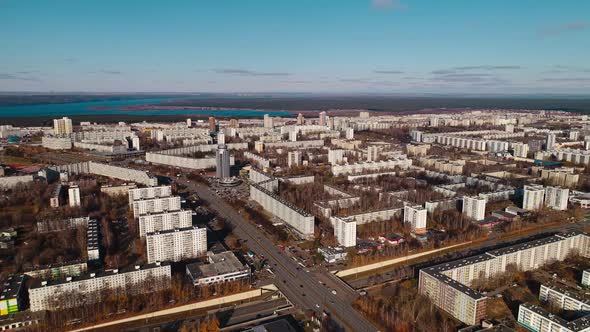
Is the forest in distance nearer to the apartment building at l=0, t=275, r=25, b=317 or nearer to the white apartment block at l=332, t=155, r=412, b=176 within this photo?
the white apartment block at l=332, t=155, r=412, b=176

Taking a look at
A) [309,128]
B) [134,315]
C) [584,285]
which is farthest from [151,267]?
[309,128]

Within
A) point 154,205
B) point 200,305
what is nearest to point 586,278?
point 200,305

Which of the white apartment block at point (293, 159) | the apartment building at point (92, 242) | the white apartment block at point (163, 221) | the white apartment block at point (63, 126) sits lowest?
the apartment building at point (92, 242)

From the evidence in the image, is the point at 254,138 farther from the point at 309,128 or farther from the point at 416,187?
the point at 416,187

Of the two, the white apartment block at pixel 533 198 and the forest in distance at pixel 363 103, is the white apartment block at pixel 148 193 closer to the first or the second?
the white apartment block at pixel 533 198

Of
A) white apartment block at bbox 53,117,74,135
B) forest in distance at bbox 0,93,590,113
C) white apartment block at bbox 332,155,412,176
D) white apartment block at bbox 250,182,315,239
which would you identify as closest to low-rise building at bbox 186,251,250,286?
white apartment block at bbox 250,182,315,239

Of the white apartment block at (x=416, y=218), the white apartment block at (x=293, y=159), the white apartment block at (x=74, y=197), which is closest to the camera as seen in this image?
the white apartment block at (x=416, y=218)

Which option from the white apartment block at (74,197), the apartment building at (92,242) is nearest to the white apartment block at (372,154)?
the white apartment block at (74,197)
